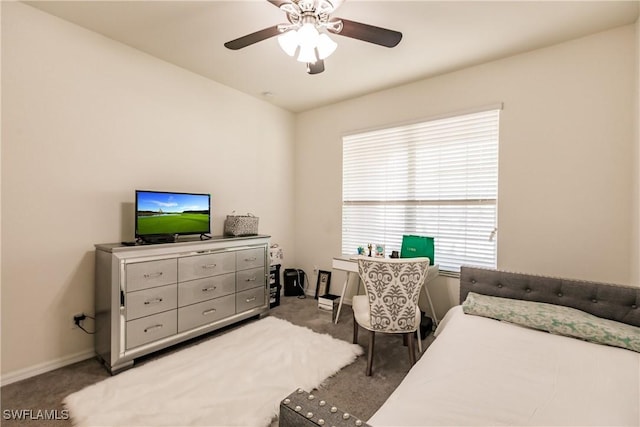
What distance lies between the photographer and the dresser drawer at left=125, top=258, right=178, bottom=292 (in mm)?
2259

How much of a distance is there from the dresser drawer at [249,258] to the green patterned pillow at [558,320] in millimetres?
2123

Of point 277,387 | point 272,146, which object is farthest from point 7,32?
point 277,387

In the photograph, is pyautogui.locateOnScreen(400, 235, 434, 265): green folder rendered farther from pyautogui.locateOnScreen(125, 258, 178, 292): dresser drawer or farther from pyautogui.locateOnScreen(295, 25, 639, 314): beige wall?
pyautogui.locateOnScreen(125, 258, 178, 292): dresser drawer

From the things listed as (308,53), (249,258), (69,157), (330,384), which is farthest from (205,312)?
(308,53)

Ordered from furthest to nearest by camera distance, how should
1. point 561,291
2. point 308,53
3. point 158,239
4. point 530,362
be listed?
point 158,239 < point 561,291 < point 308,53 < point 530,362

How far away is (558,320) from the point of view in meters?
1.93

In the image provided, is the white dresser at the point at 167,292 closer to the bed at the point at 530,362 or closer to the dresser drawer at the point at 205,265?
the dresser drawer at the point at 205,265

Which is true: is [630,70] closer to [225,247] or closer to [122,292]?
[225,247]

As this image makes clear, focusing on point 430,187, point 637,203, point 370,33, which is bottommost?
point 637,203

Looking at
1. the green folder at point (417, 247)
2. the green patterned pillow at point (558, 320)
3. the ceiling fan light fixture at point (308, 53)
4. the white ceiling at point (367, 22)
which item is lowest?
the green patterned pillow at point (558, 320)

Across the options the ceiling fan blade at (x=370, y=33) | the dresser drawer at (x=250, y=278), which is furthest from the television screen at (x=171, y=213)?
the ceiling fan blade at (x=370, y=33)

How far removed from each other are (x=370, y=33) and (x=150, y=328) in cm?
279

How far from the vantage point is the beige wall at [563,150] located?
2.31 m

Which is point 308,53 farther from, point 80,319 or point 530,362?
point 80,319
